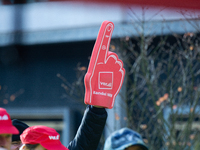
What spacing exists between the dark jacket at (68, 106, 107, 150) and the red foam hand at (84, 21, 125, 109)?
8 cm

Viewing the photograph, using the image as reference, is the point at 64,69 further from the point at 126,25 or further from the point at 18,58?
the point at 126,25

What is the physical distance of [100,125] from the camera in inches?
87.4

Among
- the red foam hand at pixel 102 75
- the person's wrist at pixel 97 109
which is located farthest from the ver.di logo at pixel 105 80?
the person's wrist at pixel 97 109

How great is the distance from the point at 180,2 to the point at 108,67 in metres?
1.03

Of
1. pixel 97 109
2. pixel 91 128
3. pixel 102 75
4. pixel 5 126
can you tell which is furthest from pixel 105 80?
pixel 5 126

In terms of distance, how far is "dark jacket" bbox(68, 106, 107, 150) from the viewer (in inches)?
86.7

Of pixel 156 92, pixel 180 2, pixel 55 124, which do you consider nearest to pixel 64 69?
pixel 55 124

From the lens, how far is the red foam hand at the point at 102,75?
2.15 m

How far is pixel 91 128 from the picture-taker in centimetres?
221

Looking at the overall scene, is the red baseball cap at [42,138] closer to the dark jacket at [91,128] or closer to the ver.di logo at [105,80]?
the dark jacket at [91,128]

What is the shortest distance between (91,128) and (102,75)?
1.12 ft

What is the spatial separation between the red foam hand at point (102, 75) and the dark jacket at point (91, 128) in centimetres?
8

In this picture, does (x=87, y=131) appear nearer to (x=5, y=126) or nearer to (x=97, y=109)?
(x=97, y=109)

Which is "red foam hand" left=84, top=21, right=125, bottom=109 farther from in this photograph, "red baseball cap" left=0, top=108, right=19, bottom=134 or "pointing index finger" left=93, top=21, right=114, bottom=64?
"red baseball cap" left=0, top=108, right=19, bottom=134
